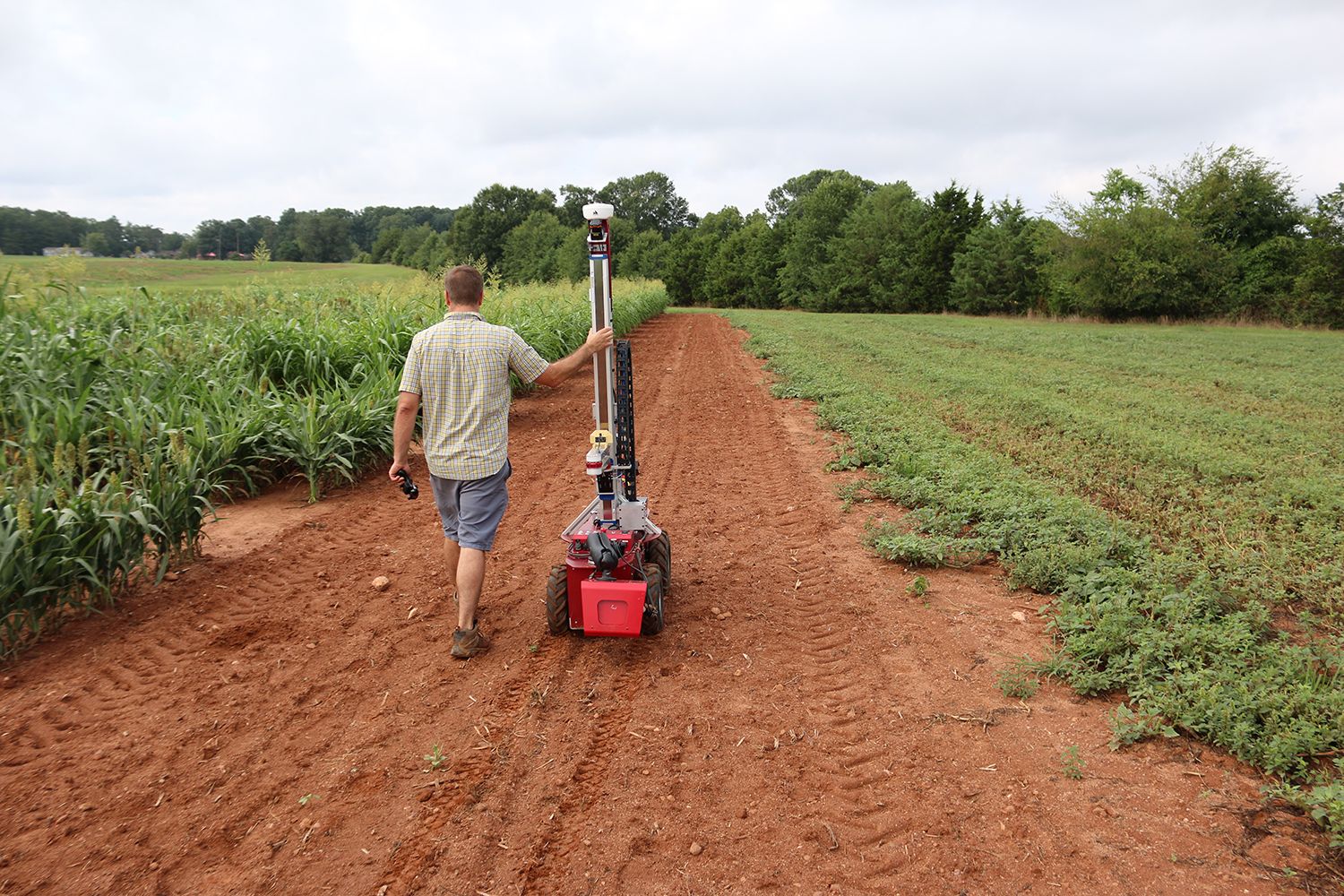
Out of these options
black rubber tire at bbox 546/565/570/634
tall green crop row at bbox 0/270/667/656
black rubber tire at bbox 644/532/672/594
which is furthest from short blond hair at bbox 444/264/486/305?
tall green crop row at bbox 0/270/667/656

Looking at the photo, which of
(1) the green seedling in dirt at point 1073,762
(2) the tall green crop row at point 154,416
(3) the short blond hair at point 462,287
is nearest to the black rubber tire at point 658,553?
(3) the short blond hair at point 462,287

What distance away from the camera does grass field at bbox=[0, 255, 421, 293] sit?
21.9 ft

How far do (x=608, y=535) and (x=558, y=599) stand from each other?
0.50 meters

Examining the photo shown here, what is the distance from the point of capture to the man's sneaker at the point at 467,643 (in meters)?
3.65

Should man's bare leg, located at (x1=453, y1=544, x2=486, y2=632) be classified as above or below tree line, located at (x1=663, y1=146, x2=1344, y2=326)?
below

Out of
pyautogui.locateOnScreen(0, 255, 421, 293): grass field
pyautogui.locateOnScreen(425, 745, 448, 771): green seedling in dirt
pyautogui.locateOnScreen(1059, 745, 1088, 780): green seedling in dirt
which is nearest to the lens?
pyautogui.locateOnScreen(1059, 745, 1088, 780): green seedling in dirt

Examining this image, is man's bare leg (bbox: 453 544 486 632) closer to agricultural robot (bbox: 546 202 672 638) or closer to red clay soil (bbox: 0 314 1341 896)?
red clay soil (bbox: 0 314 1341 896)

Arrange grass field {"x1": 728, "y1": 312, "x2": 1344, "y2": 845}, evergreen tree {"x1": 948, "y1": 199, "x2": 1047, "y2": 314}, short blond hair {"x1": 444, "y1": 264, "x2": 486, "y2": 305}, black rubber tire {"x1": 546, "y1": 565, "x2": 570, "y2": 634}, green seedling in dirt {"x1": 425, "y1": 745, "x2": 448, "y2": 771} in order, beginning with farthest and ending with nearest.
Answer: evergreen tree {"x1": 948, "y1": 199, "x2": 1047, "y2": 314}, black rubber tire {"x1": 546, "y1": 565, "x2": 570, "y2": 634}, short blond hair {"x1": 444, "y1": 264, "x2": 486, "y2": 305}, grass field {"x1": 728, "y1": 312, "x2": 1344, "y2": 845}, green seedling in dirt {"x1": 425, "y1": 745, "x2": 448, "y2": 771}

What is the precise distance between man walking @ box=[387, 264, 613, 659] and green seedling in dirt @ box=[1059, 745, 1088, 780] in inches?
108

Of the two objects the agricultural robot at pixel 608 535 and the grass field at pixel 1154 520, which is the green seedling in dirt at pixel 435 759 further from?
the grass field at pixel 1154 520

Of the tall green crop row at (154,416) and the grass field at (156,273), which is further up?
the grass field at (156,273)

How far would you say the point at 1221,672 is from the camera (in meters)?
3.12

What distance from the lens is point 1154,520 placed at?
5258 millimetres

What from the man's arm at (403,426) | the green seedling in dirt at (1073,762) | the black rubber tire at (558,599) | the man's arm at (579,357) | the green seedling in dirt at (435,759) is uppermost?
the man's arm at (579,357)
